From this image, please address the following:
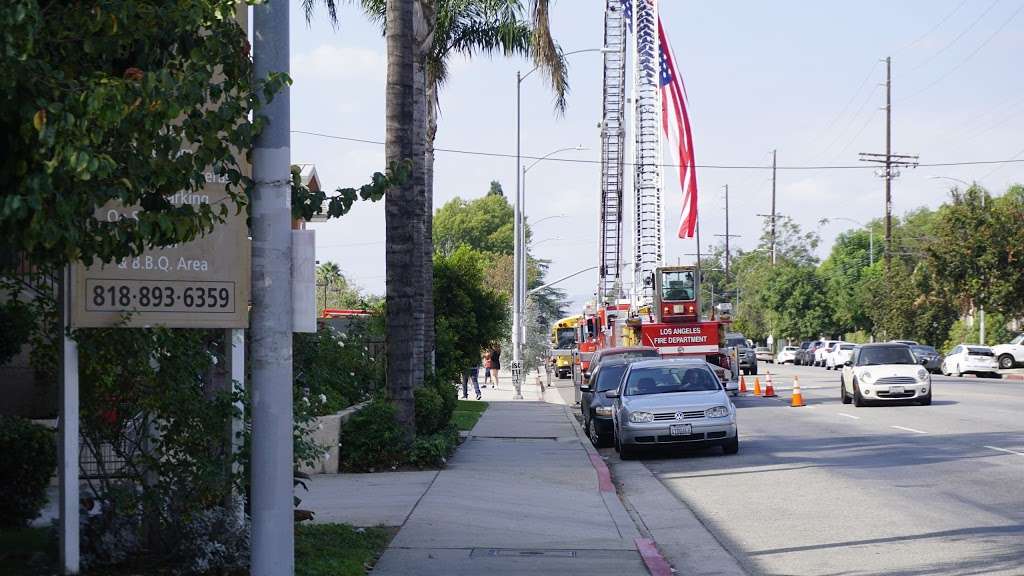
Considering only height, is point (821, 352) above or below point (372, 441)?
below

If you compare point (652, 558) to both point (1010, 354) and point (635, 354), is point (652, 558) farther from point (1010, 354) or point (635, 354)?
point (1010, 354)

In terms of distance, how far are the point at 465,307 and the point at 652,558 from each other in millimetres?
22100

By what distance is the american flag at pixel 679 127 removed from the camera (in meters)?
40.2

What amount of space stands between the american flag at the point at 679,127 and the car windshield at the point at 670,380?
782 inches

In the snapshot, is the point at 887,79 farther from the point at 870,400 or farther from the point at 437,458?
the point at 437,458

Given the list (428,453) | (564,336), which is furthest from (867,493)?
(564,336)

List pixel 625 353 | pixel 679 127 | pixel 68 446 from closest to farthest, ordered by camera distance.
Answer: pixel 68 446, pixel 625 353, pixel 679 127

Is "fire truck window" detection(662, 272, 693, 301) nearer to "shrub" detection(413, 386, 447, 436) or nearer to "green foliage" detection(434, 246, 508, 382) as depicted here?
"green foliage" detection(434, 246, 508, 382)

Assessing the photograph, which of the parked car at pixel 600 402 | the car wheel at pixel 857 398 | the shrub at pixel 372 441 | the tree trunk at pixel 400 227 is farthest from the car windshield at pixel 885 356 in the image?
the shrub at pixel 372 441

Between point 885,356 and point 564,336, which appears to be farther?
point 564,336

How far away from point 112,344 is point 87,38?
2.88 meters

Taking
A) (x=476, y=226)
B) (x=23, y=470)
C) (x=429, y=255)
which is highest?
(x=476, y=226)

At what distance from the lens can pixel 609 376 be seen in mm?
22969

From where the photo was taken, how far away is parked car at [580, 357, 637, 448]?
69.1ft
